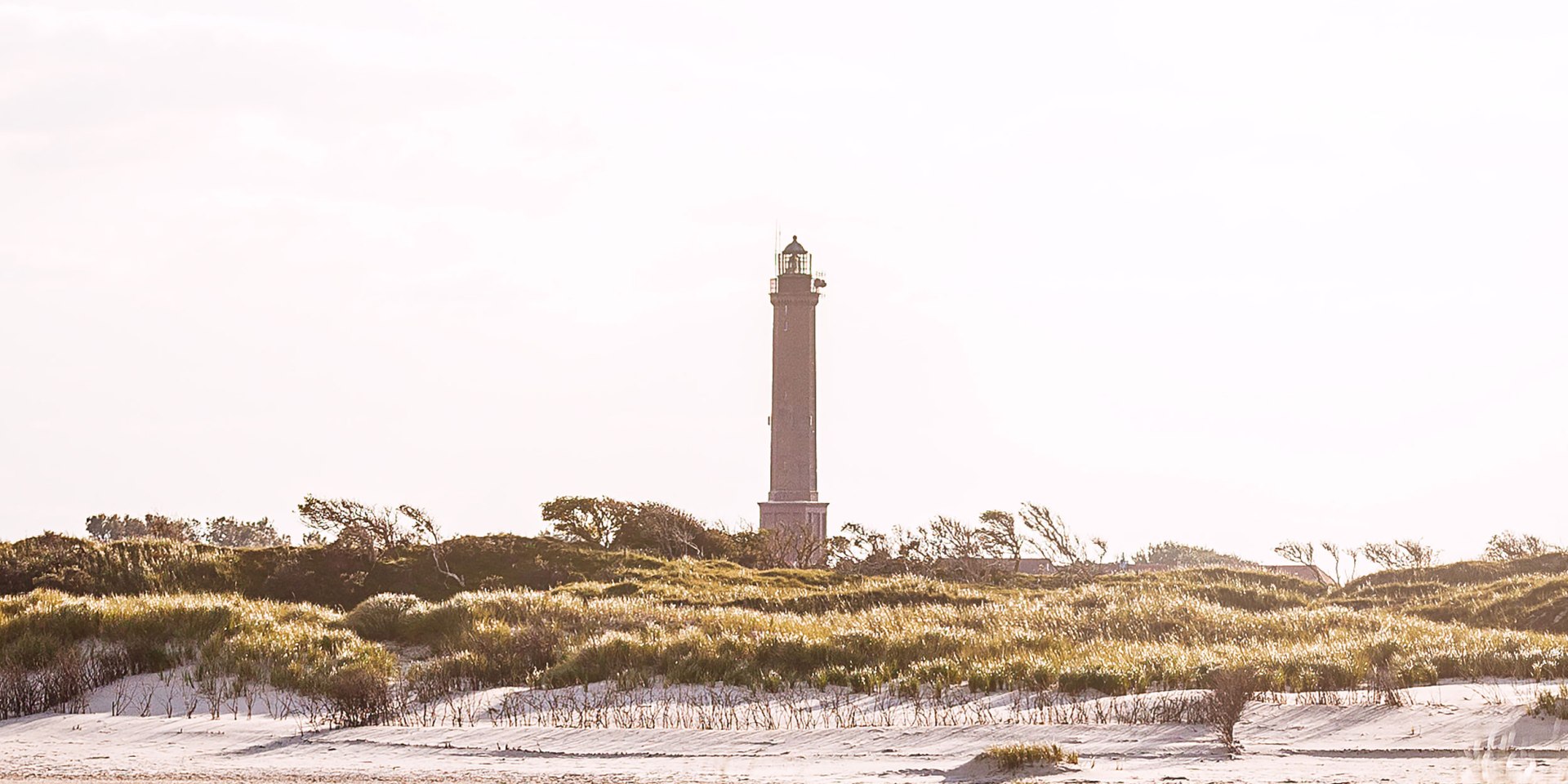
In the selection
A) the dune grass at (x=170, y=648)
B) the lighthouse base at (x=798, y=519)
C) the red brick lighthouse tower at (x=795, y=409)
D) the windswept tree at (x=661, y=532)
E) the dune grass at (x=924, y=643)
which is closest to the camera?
the dune grass at (x=924, y=643)

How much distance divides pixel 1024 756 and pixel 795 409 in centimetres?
4627

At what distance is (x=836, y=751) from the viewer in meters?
13.7

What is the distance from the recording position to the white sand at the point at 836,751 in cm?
1223

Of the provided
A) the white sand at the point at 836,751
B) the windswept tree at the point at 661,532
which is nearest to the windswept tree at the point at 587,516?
the windswept tree at the point at 661,532

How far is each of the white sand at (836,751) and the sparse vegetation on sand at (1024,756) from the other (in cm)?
18

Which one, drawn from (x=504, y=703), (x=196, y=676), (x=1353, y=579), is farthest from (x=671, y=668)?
(x=1353, y=579)

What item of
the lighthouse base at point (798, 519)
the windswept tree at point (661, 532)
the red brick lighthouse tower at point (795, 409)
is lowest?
the windswept tree at point (661, 532)

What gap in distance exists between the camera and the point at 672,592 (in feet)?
98.1

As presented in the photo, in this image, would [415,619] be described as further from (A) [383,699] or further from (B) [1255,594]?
(B) [1255,594]

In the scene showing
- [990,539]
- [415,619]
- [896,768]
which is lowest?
[896,768]

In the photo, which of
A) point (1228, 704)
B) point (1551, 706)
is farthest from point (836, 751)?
point (1551, 706)

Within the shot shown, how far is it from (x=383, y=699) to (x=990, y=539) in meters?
31.6

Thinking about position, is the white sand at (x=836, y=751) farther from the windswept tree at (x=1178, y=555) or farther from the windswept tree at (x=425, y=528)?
the windswept tree at (x=1178, y=555)

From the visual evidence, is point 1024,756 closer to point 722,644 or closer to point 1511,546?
point 722,644
